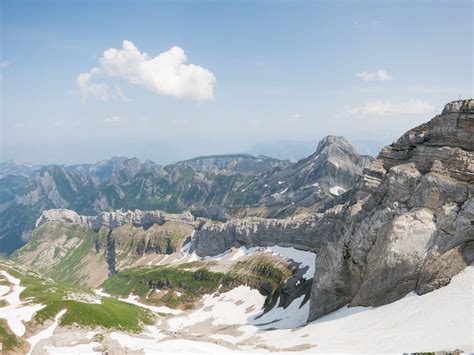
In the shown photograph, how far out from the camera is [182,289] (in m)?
178

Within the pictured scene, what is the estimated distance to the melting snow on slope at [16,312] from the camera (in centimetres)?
7697

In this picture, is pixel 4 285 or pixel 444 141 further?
pixel 4 285

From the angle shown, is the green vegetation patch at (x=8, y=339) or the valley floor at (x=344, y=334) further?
the green vegetation patch at (x=8, y=339)

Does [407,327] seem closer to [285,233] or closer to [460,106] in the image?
[460,106]

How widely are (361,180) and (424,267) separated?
44519 mm

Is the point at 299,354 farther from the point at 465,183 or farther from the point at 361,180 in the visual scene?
the point at 361,180

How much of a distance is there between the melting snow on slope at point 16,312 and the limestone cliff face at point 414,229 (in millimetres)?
67269

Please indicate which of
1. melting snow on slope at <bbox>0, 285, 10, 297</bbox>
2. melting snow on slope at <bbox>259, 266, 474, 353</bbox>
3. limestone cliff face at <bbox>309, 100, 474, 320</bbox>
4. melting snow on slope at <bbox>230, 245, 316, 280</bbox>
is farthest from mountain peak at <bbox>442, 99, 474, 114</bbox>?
melting snow on slope at <bbox>0, 285, 10, 297</bbox>

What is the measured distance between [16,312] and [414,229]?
94.1 metres

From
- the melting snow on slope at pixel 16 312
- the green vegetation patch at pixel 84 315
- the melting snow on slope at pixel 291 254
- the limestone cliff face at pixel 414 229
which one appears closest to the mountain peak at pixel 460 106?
the limestone cliff face at pixel 414 229

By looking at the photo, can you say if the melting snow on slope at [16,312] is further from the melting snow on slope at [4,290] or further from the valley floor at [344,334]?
the melting snow on slope at [4,290]

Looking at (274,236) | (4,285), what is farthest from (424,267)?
(4,285)

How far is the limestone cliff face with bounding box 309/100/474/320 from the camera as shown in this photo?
61594 millimetres

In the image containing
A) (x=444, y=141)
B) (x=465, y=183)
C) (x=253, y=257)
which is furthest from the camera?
(x=253, y=257)
